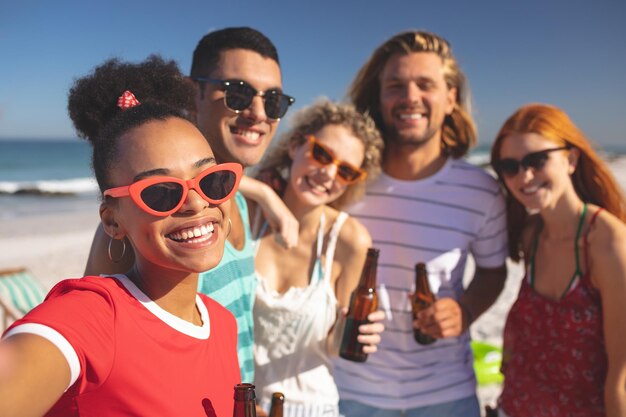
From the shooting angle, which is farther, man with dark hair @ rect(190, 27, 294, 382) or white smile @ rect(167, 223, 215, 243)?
man with dark hair @ rect(190, 27, 294, 382)

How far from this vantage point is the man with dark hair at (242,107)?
8.33 ft

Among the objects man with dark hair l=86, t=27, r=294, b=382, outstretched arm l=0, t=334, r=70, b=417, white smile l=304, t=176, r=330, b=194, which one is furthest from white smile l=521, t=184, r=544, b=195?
outstretched arm l=0, t=334, r=70, b=417

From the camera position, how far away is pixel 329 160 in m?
3.12

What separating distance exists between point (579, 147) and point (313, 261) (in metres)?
1.75

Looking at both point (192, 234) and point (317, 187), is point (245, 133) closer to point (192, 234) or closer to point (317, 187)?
point (317, 187)

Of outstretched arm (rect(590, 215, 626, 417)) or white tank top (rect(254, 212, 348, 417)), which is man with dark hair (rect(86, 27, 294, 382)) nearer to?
white tank top (rect(254, 212, 348, 417))

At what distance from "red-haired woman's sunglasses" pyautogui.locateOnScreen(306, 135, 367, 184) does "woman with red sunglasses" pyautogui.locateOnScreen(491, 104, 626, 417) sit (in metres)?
0.95

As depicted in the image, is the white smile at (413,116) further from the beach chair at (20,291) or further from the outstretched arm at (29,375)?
the beach chair at (20,291)

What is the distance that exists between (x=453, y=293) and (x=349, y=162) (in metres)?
1.12

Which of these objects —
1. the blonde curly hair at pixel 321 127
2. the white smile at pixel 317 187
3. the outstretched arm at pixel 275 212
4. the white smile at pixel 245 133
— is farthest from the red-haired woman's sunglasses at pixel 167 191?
the blonde curly hair at pixel 321 127

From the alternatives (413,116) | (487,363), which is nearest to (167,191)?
(413,116)

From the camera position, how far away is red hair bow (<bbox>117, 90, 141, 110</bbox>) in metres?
A: 1.77

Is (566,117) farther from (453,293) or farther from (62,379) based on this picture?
(62,379)

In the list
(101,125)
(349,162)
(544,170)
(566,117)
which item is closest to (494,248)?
(544,170)
